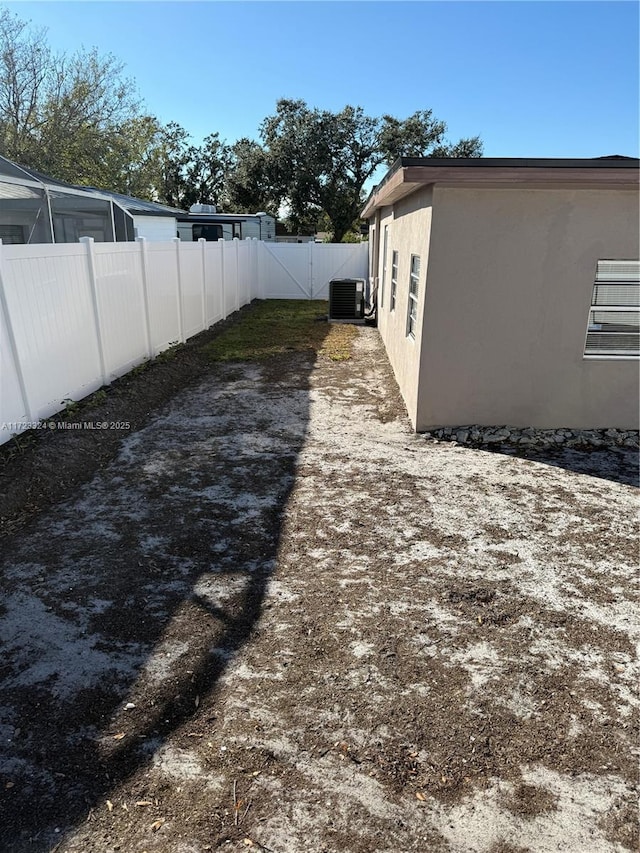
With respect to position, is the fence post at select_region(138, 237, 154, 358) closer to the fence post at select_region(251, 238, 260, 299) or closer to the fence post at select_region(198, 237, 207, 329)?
the fence post at select_region(198, 237, 207, 329)

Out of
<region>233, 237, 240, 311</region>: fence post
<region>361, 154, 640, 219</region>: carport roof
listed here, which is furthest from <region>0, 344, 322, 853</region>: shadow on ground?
<region>233, 237, 240, 311</region>: fence post

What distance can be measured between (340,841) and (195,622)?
152 centimetres

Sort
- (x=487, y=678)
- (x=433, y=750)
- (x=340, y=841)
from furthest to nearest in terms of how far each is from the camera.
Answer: (x=487, y=678) < (x=433, y=750) < (x=340, y=841)

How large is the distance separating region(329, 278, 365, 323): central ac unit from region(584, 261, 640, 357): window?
8998 millimetres

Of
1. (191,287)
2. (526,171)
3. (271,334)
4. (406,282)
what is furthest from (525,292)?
(271,334)

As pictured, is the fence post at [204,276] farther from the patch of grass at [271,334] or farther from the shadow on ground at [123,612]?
the shadow on ground at [123,612]

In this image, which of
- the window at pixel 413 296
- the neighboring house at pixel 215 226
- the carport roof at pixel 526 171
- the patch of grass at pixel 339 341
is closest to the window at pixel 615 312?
the carport roof at pixel 526 171

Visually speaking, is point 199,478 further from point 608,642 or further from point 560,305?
point 560,305

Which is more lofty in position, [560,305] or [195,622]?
[560,305]

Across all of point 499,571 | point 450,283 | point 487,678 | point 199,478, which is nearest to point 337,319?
point 450,283

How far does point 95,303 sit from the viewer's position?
23.0 feet

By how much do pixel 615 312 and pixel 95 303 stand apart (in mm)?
6430

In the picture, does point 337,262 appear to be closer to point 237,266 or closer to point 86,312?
point 237,266

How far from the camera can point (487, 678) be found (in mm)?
2871
